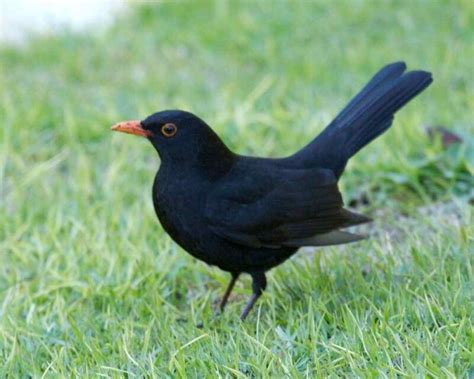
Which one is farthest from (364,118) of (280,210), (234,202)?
(234,202)

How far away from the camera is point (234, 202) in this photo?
14.3 feet

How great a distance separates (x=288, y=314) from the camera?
14.0 feet

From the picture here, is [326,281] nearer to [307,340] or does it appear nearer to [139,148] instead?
[307,340]

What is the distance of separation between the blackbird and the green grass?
23 centimetres

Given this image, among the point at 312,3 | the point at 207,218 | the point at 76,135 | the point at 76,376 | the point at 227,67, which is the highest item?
the point at 312,3

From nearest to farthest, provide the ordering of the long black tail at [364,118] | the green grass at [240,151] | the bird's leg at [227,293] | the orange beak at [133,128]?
the green grass at [240,151] < the orange beak at [133,128] < the bird's leg at [227,293] < the long black tail at [364,118]

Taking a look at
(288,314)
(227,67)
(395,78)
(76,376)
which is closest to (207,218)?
(288,314)

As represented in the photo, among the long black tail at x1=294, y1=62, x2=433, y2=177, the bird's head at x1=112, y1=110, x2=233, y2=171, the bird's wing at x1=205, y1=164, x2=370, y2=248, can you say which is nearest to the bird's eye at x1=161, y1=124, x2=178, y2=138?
the bird's head at x1=112, y1=110, x2=233, y2=171

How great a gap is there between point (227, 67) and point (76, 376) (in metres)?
4.58

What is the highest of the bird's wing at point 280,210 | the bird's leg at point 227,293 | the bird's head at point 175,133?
the bird's head at point 175,133

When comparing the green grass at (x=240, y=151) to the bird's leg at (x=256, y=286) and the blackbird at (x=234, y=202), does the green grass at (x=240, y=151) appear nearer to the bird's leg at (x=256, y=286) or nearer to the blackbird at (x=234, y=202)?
the bird's leg at (x=256, y=286)

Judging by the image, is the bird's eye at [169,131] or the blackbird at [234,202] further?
the bird's eye at [169,131]

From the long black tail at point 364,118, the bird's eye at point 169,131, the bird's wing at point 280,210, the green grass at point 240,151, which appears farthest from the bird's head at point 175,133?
the green grass at point 240,151

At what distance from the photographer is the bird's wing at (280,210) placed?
432 cm
